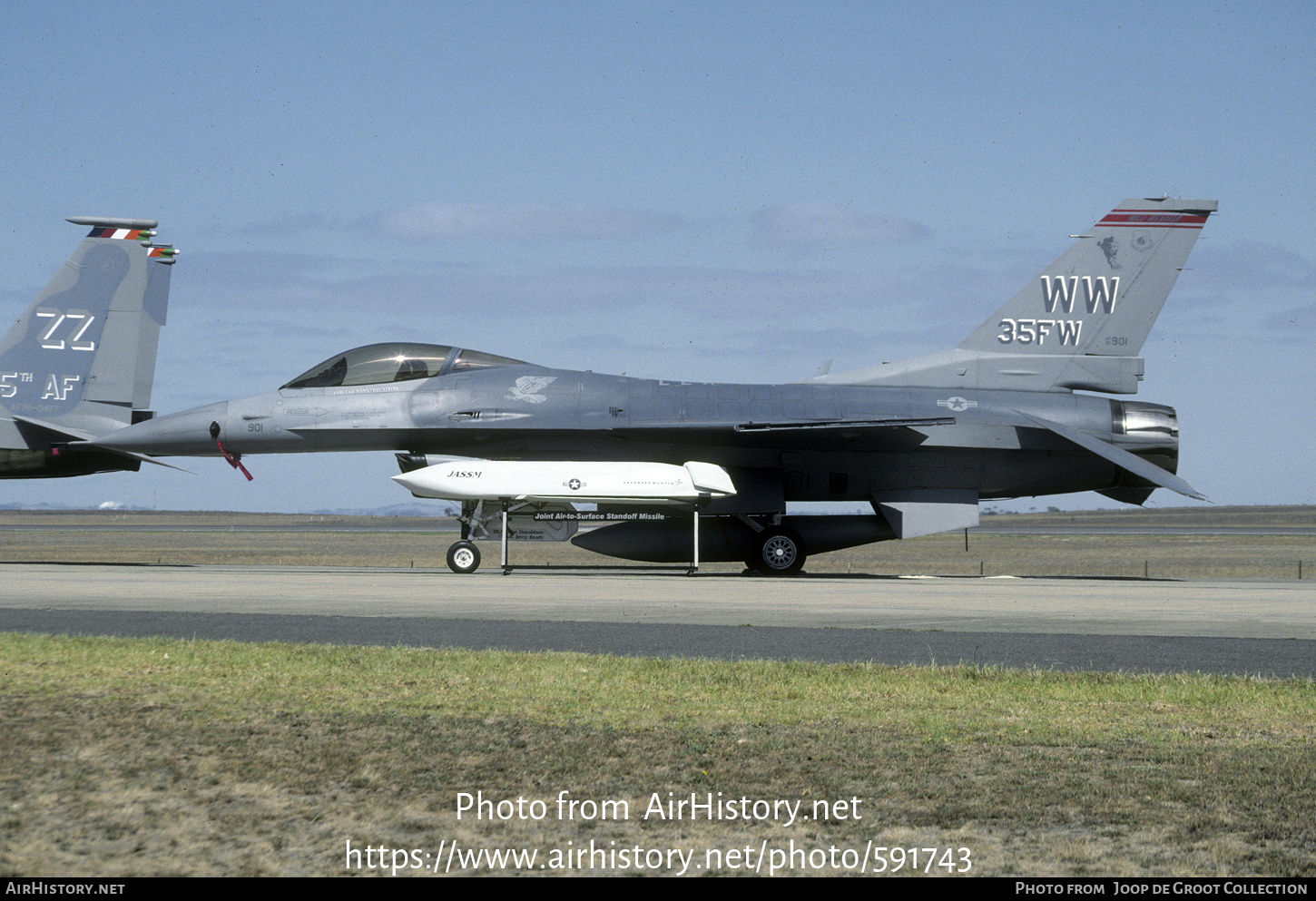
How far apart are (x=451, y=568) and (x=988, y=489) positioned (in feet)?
35.7

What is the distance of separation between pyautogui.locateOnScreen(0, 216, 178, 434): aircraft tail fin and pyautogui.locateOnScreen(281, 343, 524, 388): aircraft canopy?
19.1ft

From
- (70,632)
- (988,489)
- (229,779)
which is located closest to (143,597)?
(70,632)

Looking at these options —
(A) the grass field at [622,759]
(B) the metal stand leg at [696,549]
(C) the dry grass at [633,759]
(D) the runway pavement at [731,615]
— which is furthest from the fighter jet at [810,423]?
(C) the dry grass at [633,759]

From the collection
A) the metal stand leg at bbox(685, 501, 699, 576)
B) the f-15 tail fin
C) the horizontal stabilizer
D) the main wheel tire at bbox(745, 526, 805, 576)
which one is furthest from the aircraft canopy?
the horizontal stabilizer

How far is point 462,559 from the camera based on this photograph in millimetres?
21984

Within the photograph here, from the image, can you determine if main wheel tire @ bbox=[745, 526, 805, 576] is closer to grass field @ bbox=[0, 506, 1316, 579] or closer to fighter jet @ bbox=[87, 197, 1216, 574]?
fighter jet @ bbox=[87, 197, 1216, 574]

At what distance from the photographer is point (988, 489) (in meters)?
23.8

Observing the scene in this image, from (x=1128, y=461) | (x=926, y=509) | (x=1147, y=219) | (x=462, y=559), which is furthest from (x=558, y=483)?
(x=1147, y=219)

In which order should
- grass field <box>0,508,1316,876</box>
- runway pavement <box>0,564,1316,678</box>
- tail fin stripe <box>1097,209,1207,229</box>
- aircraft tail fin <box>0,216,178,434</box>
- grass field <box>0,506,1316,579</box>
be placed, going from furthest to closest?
grass field <box>0,506,1316,579</box>
aircraft tail fin <box>0,216,178,434</box>
tail fin stripe <box>1097,209,1207,229</box>
runway pavement <box>0,564,1316,678</box>
grass field <box>0,508,1316,876</box>

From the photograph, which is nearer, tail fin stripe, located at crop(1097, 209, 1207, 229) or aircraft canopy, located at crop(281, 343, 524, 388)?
aircraft canopy, located at crop(281, 343, 524, 388)

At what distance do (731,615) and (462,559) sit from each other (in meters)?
9.11

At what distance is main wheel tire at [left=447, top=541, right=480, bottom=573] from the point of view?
865 inches

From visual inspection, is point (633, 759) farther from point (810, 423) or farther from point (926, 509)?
point (926, 509)

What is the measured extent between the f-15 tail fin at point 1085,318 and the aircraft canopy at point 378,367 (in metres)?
8.12
